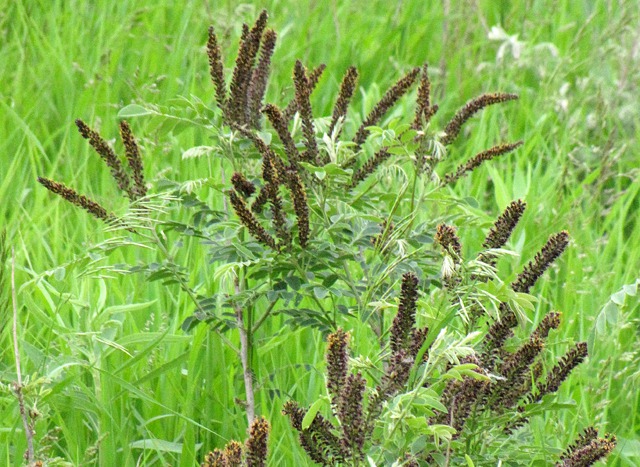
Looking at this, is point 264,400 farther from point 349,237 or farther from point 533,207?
point 533,207

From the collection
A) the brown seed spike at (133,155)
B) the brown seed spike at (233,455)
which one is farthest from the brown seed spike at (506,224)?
the brown seed spike at (133,155)

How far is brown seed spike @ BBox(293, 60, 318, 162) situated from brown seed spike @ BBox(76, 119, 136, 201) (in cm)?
→ 41

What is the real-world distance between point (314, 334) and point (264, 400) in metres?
0.40

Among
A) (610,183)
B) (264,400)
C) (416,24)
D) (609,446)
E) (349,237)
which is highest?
(416,24)

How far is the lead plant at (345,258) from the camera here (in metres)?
1.68

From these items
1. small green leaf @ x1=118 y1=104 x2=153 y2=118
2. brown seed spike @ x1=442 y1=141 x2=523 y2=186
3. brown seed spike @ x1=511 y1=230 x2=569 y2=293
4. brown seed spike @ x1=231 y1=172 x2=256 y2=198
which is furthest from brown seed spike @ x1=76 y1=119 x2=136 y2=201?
brown seed spike @ x1=511 y1=230 x2=569 y2=293

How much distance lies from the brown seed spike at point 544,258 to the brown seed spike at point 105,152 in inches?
34.6

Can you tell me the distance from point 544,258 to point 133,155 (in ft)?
2.95

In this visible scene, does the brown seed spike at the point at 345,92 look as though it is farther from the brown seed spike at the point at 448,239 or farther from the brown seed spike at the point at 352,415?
the brown seed spike at the point at 352,415

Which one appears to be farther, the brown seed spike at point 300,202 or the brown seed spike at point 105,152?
the brown seed spike at point 105,152

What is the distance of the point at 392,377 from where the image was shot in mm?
1719

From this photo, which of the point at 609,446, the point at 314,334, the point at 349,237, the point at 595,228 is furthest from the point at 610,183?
the point at 609,446

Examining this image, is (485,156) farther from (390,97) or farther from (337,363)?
(337,363)

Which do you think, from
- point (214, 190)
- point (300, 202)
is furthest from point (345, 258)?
point (214, 190)
